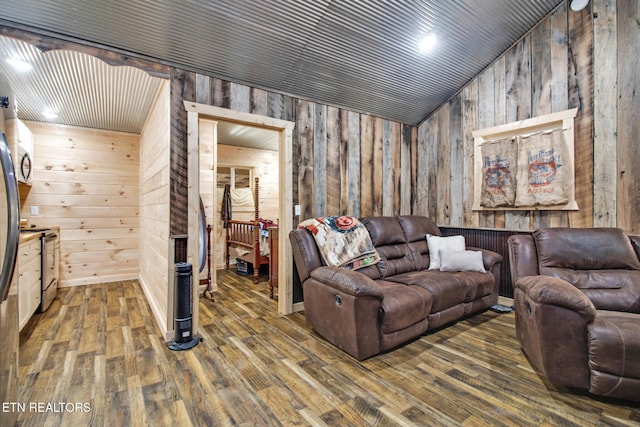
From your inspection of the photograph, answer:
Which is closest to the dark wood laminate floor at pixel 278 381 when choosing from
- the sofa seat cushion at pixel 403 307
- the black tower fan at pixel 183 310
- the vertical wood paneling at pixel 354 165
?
the black tower fan at pixel 183 310

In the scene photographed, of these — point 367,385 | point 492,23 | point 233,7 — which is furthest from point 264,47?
point 367,385

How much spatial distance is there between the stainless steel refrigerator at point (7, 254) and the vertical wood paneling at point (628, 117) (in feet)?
14.2

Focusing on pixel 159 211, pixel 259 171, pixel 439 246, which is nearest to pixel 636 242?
pixel 439 246

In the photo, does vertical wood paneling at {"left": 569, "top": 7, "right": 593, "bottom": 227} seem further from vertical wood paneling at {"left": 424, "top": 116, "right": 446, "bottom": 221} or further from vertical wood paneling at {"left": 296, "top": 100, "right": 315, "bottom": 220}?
vertical wood paneling at {"left": 296, "top": 100, "right": 315, "bottom": 220}

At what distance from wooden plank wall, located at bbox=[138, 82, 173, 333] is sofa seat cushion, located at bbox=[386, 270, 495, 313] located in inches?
85.4

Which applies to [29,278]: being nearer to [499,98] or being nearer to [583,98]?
[499,98]

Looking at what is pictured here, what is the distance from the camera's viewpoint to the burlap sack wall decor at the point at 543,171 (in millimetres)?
3029

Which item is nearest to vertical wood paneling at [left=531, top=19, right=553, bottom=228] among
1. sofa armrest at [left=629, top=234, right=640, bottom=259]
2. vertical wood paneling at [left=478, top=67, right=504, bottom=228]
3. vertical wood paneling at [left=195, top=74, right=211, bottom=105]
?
vertical wood paneling at [left=478, top=67, right=504, bottom=228]

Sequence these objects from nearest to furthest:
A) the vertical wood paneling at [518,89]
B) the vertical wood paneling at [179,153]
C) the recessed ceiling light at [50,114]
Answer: the vertical wood paneling at [179,153] → the vertical wood paneling at [518,89] → the recessed ceiling light at [50,114]

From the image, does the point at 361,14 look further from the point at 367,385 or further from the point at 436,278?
the point at 367,385

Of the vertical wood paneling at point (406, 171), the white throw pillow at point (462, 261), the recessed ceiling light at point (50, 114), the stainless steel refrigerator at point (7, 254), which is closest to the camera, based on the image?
the stainless steel refrigerator at point (7, 254)

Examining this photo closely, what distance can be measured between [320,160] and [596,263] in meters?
2.70

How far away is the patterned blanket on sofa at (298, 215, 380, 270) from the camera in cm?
281

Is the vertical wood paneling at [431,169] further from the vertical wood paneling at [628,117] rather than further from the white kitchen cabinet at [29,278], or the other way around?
the white kitchen cabinet at [29,278]
